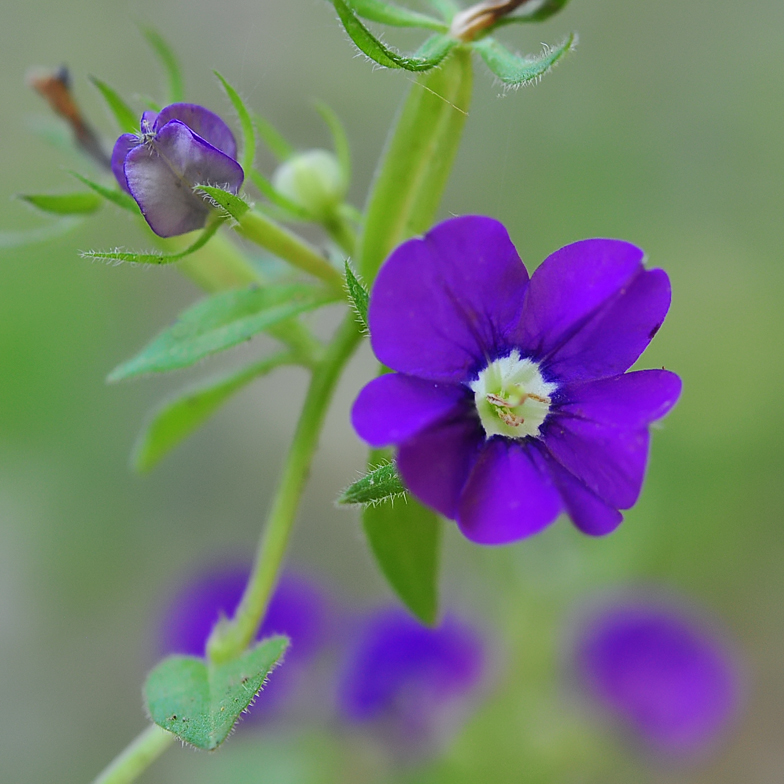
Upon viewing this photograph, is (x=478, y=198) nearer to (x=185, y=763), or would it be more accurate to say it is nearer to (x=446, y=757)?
(x=446, y=757)

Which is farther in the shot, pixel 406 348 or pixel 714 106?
pixel 714 106

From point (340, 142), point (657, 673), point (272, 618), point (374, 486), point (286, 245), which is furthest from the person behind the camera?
point (657, 673)

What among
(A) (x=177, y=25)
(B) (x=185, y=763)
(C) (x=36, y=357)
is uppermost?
(A) (x=177, y=25)

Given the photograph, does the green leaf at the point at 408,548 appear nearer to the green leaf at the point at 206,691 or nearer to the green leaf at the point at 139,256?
the green leaf at the point at 206,691

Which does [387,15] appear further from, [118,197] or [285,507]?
[285,507]

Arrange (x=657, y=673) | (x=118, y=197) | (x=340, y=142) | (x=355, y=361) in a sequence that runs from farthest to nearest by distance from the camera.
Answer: (x=355, y=361)
(x=657, y=673)
(x=340, y=142)
(x=118, y=197)

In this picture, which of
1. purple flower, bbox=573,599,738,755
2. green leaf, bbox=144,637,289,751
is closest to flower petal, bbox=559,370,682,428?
green leaf, bbox=144,637,289,751

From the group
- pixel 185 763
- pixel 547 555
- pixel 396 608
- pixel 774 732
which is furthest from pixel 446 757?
pixel 774 732

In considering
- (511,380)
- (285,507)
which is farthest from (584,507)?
(285,507)
